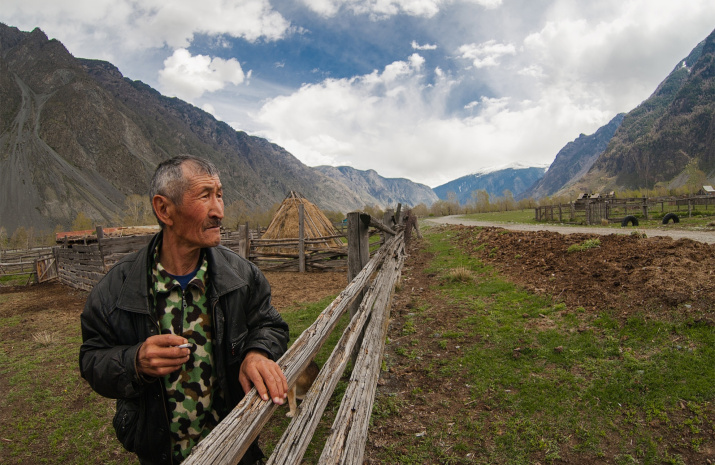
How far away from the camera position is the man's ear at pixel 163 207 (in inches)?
58.4

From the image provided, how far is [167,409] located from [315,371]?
1.05 meters

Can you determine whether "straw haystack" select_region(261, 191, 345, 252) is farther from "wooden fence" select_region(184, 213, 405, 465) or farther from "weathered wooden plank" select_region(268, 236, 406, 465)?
"weathered wooden plank" select_region(268, 236, 406, 465)

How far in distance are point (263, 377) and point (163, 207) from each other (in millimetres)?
855

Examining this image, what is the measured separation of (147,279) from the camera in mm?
1447

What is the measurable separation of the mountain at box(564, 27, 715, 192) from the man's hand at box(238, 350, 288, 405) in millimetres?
136032

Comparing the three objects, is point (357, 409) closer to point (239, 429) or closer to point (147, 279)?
point (239, 429)

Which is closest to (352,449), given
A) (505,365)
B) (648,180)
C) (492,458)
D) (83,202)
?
(492,458)

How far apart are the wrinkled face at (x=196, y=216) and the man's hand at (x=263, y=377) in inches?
21.2

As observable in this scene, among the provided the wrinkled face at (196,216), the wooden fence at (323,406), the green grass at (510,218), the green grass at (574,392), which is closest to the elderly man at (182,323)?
the wrinkled face at (196,216)

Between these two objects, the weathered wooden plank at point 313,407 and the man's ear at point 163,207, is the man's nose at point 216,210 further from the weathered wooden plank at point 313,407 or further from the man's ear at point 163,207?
the weathered wooden plank at point 313,407

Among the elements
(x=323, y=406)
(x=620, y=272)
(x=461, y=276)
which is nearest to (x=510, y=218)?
(x=461, y=276)

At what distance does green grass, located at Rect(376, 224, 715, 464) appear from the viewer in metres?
2.72

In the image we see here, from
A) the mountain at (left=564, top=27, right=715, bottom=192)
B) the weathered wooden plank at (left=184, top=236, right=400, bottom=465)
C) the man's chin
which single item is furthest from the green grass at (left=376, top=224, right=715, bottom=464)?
the mountain at (left=564, top=27, right=715, bottom=192)

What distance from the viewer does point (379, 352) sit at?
13.6 ft
